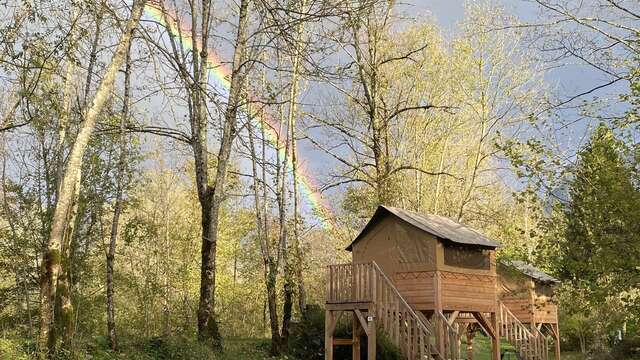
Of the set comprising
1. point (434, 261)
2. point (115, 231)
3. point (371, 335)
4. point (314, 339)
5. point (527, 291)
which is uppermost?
point (115, 231)

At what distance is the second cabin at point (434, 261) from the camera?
1512 centimetres

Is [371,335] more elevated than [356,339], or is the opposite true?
[371,335]

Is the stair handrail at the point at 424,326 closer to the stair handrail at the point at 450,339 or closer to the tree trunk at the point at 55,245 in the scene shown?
the stair handrail at the point at 450,339

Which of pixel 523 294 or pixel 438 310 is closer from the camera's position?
pixel 438 310

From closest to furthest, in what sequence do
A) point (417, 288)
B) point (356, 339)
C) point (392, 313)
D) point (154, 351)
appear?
point (154, 351)
point (392, 313)
point (417, 288)
point (356, 339)

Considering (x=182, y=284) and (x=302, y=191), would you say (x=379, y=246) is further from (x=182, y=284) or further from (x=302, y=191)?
(x=182, y=284)

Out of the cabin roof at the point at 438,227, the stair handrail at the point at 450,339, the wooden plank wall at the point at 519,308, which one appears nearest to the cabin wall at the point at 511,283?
the wooden plank wall at the point at 519,308

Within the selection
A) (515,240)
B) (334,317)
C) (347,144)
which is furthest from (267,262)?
(515,240)

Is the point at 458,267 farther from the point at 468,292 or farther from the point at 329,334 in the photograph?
the point at 329,334

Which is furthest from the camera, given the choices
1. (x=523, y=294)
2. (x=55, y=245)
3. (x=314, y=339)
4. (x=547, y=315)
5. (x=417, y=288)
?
(x=547, y=315)

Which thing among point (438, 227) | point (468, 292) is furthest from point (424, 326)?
point (438, 227)

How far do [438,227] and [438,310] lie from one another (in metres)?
2.53

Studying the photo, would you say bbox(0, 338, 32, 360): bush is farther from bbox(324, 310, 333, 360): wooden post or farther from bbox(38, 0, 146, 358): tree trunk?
bbox(324, 310, 333, 360): wooden post

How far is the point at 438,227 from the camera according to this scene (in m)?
16.0
